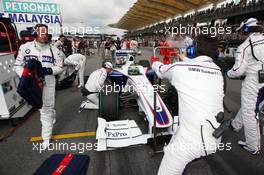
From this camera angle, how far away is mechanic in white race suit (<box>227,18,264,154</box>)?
2211 mm

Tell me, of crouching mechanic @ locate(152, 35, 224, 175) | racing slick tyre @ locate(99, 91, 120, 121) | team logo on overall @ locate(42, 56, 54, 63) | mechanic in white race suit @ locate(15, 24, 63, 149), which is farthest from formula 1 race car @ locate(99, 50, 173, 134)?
team logo on overall @ locate(42, 56, 54, 63)

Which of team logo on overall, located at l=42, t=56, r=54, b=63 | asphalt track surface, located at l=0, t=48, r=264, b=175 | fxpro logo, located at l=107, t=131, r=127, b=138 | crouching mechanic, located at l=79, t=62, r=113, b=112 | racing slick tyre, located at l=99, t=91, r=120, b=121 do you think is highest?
team logo on overall, located at l=42, t=56, r=54, b=63

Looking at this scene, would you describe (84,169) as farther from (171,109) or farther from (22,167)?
(171,109)

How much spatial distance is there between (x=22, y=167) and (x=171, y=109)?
246 cm

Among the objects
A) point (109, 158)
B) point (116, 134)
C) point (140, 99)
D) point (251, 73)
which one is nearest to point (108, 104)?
point (140, 99)

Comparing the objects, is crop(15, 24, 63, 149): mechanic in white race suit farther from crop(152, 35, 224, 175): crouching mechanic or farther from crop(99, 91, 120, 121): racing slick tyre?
crop(152, 35, 224, 175): crouching mechanic

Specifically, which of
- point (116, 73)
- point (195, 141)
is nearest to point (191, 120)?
point (195, 141)

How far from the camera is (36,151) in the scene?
2.55m

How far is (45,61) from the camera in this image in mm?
2566

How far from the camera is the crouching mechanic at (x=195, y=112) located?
1347 mm

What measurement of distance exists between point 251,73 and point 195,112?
56.6 inches

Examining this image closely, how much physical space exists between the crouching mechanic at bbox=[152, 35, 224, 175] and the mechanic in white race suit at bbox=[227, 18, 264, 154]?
45.6 inches

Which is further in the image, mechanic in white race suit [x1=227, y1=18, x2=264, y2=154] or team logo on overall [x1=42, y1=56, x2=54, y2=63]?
team logo on overall [x1=42, y1=56, x2=54, y2=63]

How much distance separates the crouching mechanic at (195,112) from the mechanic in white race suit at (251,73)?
1159 millimetres
